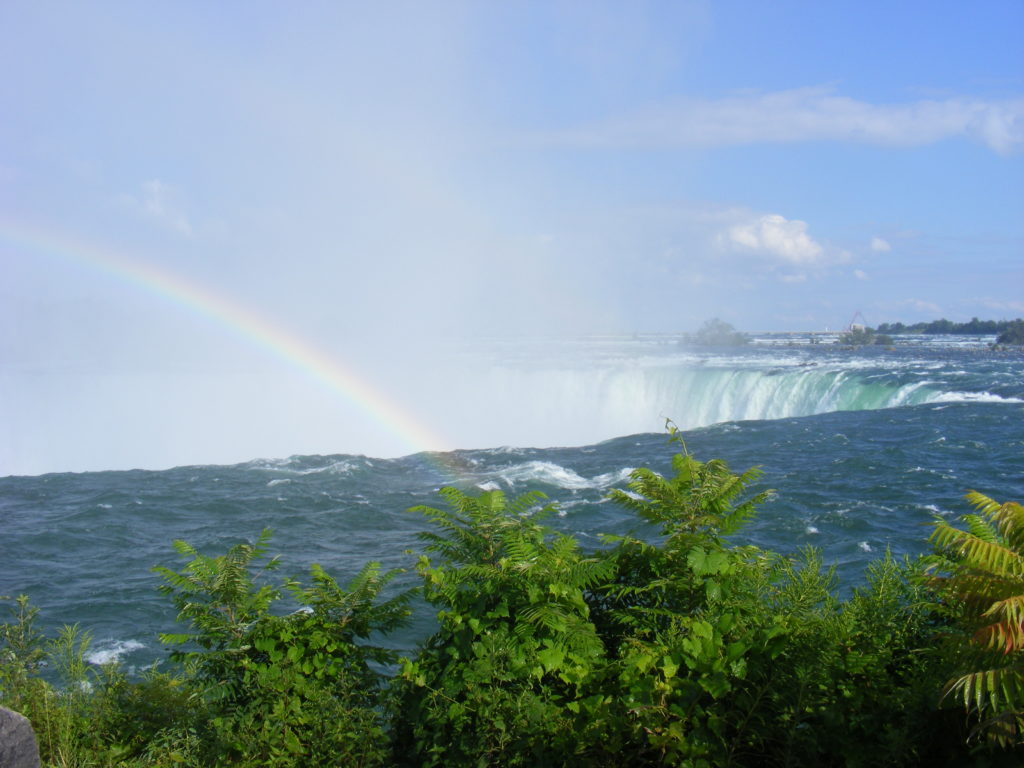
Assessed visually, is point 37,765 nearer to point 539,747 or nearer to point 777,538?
point 539,747

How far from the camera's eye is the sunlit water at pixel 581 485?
14.0 meters

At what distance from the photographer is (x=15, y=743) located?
10.8 ft

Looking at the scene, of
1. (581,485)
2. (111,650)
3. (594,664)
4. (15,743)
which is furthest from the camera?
(581,485)

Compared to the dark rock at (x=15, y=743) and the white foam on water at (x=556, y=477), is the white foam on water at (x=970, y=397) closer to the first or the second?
the white foam on water at (x=556, y=477)

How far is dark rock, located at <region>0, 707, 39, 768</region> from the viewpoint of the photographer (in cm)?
325

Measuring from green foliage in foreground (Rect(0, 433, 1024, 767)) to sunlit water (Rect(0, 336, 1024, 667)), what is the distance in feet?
8.70

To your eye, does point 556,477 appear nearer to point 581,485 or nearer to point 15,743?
point 581,485

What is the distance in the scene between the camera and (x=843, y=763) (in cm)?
319

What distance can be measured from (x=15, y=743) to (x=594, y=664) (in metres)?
2.51

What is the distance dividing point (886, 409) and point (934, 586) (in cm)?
3005

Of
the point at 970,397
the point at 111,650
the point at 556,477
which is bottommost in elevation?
the point at 111,650

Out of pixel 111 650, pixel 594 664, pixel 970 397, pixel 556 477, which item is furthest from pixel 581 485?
pixel 970 397

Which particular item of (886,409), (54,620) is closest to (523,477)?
(54,620)

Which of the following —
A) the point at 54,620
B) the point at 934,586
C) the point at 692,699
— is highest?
the point at 934,586
